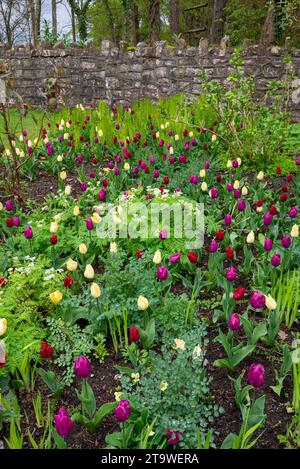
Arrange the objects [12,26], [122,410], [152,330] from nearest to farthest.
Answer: [122,410], [152,330], [12,26]

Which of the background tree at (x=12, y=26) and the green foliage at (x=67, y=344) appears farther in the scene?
the background tree at (x=12, y=26)

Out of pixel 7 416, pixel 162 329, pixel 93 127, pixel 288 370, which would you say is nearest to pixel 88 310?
A: pixel 162 329

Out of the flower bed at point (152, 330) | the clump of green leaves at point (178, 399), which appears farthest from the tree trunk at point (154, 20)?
the clump of green leaves at point (178, 399)

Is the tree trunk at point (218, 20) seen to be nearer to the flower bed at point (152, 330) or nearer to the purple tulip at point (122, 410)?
the flower bed at point (152, 330)

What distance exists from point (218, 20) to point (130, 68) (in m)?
4.58

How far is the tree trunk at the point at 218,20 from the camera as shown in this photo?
41.2ft

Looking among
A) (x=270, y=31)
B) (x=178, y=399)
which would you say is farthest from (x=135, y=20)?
(x=178, y=399)

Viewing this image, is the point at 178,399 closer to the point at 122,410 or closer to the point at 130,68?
the point at 122,410

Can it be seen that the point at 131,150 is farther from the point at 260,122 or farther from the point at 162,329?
the point at 162,329

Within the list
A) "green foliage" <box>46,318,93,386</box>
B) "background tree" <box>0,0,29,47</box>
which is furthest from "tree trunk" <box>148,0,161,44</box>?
"background tree" <box>0,0,29,47</box>

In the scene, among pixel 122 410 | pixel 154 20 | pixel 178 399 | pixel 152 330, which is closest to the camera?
pixel 122 410

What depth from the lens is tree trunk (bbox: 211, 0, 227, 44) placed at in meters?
12.6

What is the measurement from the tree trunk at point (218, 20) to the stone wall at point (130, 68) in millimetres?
4345

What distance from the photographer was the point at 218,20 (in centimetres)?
1241
